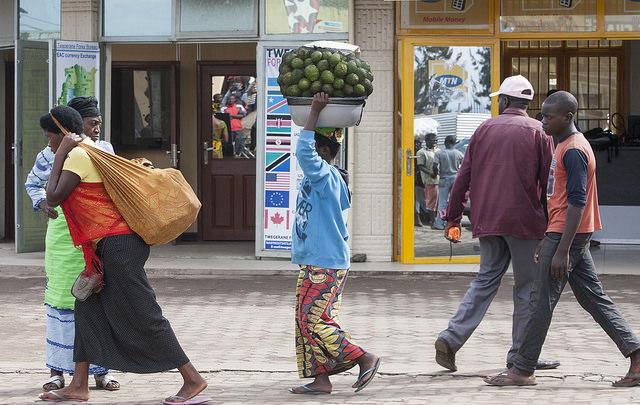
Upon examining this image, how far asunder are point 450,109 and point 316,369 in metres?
7.94

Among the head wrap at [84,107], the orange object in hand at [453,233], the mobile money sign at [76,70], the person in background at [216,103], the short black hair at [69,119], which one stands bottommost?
Result: the orange object in hand at [453,233]

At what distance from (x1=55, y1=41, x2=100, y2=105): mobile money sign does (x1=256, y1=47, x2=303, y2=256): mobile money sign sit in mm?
2106

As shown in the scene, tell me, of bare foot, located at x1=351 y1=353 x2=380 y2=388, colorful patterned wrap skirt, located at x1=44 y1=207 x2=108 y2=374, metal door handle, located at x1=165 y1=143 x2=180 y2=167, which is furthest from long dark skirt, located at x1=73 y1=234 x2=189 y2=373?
metal door handle, located at x1=165 y1=143 x2=180 y2=167

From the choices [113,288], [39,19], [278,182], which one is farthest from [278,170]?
[113,288]

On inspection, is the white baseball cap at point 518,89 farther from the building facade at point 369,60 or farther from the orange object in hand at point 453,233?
the building facade at point 369,60

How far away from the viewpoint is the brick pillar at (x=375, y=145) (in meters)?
14.8

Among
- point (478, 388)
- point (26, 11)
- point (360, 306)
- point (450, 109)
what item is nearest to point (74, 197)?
point (478, 388)

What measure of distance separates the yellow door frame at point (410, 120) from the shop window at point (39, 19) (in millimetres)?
4265

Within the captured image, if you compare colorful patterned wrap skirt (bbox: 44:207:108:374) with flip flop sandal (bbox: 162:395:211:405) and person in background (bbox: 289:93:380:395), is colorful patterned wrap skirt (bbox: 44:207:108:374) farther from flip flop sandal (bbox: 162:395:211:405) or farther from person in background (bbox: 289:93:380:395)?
person in background (bbox: 289:93:380:395)

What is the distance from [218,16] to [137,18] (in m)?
1.01

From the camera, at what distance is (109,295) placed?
7027mm

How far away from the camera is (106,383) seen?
769 cm

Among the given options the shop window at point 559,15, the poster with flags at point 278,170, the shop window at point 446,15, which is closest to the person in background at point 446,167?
the shop window at point 446,15

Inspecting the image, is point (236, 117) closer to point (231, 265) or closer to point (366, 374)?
point (231, 265)
